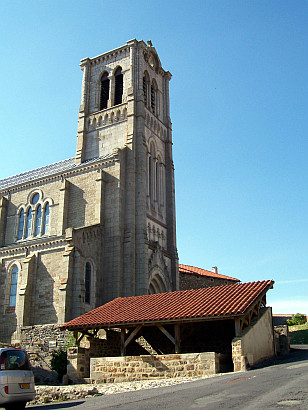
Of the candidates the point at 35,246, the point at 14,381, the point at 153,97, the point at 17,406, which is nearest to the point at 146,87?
the point at 153,97

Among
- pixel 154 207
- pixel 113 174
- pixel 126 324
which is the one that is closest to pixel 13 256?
pixel 113 174

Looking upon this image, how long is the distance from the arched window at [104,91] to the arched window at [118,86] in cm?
97

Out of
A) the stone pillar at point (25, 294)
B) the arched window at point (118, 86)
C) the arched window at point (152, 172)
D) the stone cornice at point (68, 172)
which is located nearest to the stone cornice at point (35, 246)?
the stone pillar at point (25, 294)

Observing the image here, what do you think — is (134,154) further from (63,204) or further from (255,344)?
(255,344)

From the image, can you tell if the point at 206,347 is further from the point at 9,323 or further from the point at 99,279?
the point at 9,323

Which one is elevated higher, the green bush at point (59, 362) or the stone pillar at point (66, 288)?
the stone pillar at point (66, 288)

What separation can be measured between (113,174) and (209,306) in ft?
51.3

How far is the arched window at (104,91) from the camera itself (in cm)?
3744

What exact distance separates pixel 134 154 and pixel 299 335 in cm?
1932

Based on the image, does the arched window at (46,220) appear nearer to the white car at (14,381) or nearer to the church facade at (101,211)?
the church facade at (101,211)

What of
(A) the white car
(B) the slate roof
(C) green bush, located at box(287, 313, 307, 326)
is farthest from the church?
(A) the white car

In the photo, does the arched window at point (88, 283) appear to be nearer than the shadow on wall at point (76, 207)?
Yes

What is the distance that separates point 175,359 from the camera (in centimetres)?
1594

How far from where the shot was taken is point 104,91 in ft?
125
